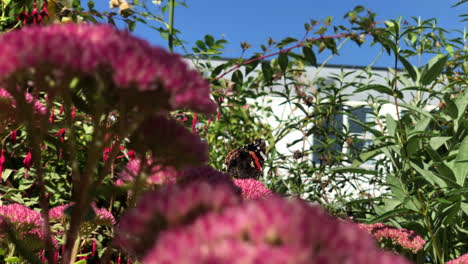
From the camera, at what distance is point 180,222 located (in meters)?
0.45

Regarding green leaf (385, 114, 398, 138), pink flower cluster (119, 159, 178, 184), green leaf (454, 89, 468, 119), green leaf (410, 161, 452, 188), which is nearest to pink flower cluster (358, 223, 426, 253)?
green leaf (410, 161, 452, 188)

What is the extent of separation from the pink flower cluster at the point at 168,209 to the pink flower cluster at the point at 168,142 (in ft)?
0.51

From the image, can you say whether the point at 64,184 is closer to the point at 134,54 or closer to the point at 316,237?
the point at 134,54

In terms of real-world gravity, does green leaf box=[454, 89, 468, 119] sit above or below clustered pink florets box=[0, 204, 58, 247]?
above

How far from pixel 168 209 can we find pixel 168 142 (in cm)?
19

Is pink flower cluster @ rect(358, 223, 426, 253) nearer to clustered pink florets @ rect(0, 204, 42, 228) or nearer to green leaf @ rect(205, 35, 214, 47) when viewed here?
clustered pink florets @ rect(0, 204, 42, 228)


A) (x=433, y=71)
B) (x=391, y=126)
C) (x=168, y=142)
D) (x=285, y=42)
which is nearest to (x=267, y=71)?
(x=285, y=42)

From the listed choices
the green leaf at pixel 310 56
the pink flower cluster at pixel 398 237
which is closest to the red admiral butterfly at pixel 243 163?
the green leaf at pixel 310 56

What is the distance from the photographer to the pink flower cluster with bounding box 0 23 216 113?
493mm

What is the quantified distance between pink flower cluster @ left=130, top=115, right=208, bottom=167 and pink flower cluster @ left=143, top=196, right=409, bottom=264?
0.81ft

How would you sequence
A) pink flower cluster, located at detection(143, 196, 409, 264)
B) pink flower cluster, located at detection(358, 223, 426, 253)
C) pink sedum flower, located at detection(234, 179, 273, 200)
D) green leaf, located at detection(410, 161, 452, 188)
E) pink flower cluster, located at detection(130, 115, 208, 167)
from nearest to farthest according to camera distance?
pink flower cluster, located at detection(143, 196, 409, 264) → pink flower cluster, located at detection(130, 115, 208, 167) → pink sedum flower, located at detection(234, 179, 273, 200) → pink flower cluster, located at detection(358, 223, 426, 253) → green leaf, located at detection(410, 161, 452, 188)

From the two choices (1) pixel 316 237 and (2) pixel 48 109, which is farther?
(2) pixel 48 109

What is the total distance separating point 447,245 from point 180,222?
4.38 feet

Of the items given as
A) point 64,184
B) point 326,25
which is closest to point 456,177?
point 326,25
